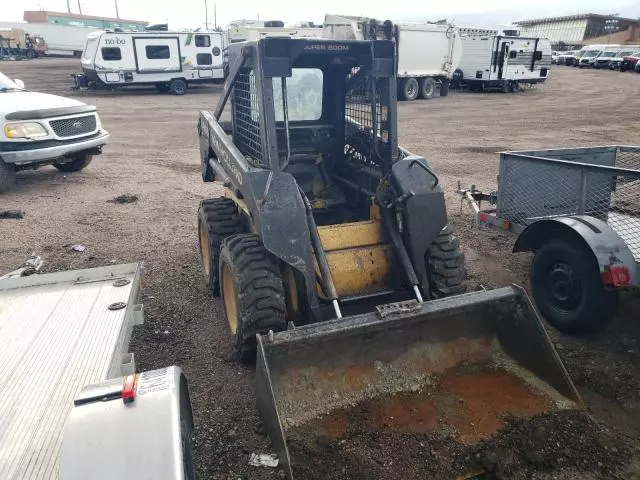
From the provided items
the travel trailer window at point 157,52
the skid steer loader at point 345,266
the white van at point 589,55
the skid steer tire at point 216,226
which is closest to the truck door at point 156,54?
the travel trailer window at point 157,52

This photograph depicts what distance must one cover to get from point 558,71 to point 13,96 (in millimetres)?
39268

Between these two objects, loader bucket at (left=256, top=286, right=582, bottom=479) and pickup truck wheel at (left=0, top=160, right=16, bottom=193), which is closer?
loader bucket at (left=256, top=286, right=582, bottom=479)

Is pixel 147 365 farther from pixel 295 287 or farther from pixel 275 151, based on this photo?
pixel 275 151

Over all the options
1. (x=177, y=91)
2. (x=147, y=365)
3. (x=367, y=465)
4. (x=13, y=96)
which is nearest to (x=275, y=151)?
(x=147, y=365)

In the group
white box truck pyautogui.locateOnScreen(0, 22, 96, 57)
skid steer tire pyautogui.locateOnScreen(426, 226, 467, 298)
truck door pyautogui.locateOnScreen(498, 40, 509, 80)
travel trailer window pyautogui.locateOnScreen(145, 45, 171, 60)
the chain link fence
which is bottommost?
skid steer tire pyautogui.locateOnScreen(426, 226, 467, 298)

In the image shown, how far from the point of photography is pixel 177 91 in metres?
24.3

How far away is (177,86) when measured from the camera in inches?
953

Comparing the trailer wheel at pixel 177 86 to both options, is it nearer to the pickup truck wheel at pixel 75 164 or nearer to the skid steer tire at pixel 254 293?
the pickup truck wheel at pixel 75 164

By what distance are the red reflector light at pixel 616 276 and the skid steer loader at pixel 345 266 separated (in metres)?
0.82

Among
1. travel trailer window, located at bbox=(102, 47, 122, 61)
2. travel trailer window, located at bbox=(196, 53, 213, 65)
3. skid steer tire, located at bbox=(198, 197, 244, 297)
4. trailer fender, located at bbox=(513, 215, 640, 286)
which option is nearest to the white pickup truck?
A: skid steer tire, located at bbox=(198, 197, 244, 297)

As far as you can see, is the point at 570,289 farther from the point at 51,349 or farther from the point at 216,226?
the point at 51,349

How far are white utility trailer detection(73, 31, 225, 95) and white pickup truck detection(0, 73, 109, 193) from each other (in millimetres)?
13319

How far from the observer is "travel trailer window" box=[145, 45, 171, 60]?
22433 millimetres

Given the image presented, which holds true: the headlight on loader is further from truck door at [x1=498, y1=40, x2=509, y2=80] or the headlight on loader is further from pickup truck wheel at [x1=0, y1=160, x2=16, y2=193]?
truck door at [x1=498, y1=40, x2=509, y2=80]
